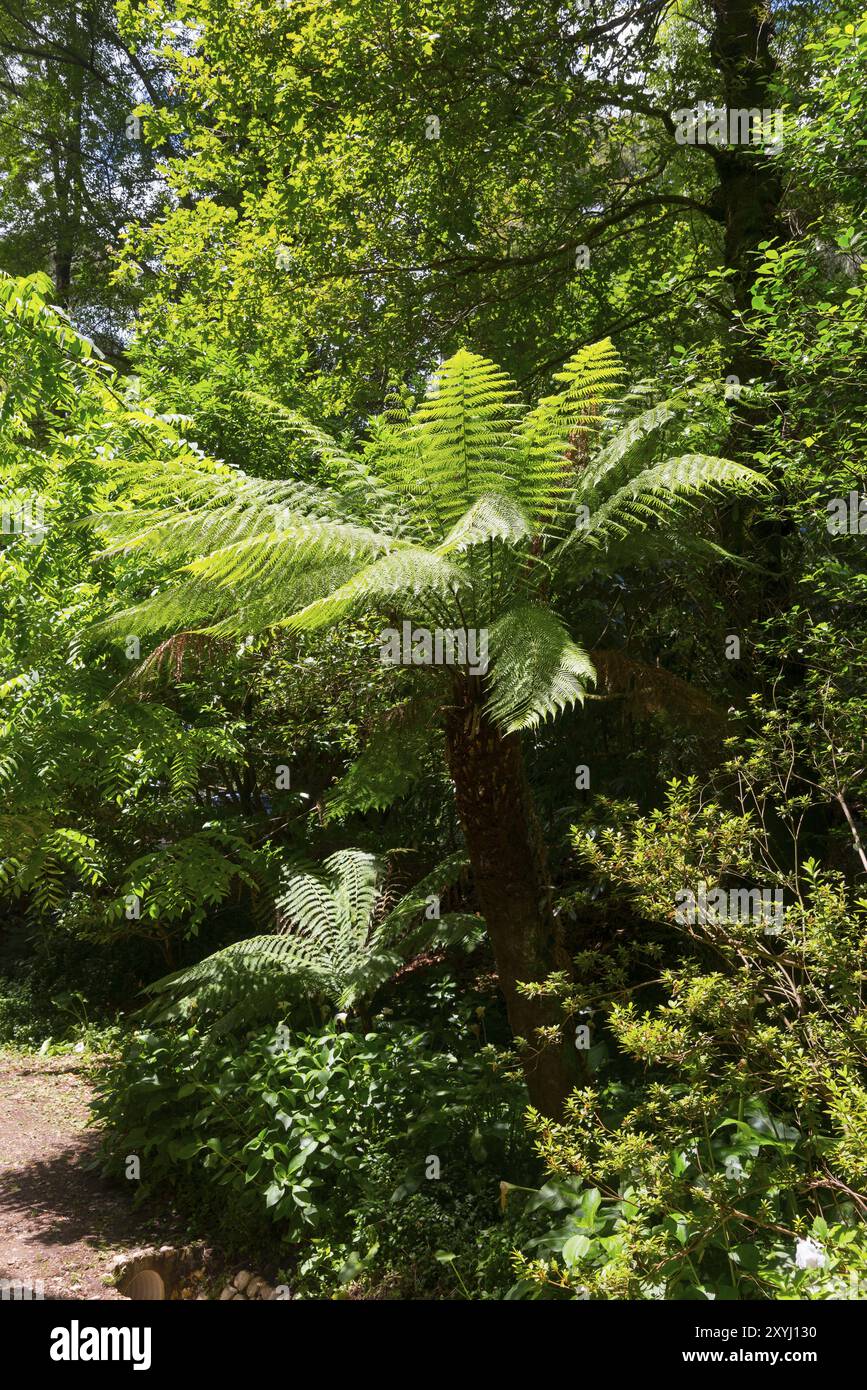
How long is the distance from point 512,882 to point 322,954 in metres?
2.06

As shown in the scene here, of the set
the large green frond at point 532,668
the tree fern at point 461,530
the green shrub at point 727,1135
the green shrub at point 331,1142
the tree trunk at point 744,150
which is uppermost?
the tree trunk at point 744,150

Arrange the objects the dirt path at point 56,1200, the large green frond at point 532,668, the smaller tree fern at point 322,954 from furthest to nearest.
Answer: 1. the smaller tree fern at point 322,954
2. the dirt path at point 56,1200
3. the large green frond at point 532,668

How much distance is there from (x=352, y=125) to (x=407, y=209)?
0.56 m

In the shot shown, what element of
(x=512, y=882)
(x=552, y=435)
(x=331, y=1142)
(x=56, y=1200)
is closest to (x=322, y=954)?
(x=331, y=1142)

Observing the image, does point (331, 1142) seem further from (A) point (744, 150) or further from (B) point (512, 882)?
(A) point (744, 150)

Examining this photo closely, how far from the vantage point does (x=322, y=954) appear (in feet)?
18.2

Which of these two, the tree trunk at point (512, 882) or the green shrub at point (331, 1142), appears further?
the green shrub at point (331, 1142)

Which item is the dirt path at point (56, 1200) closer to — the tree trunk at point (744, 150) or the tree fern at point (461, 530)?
the tree fern at point (461, 530)

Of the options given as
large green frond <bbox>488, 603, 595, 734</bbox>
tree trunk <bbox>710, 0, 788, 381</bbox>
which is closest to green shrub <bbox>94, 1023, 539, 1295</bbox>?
A: large green frond <bbox>488, 603, 595, 734</bbox>

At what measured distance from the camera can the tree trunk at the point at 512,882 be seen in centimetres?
376

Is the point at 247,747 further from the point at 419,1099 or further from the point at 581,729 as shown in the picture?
the point at 419,1099

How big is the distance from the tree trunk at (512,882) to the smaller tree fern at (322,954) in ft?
3.94

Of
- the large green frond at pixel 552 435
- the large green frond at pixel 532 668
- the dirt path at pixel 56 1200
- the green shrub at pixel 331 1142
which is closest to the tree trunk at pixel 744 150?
the large green frond at pixel 552 435

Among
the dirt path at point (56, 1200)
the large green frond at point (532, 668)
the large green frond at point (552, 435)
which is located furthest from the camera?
the dirt path at point (56, 1200)
